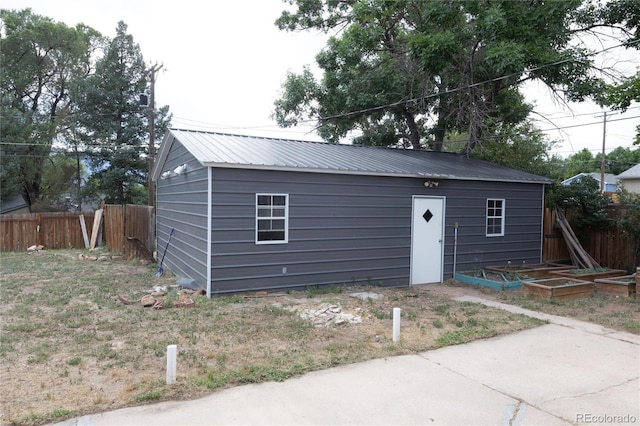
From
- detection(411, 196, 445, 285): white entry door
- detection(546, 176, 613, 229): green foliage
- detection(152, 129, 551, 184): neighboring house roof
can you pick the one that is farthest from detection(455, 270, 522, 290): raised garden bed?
detection(546, 176, 613, 229): green foliage

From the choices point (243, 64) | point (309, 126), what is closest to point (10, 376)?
point (309, 126)

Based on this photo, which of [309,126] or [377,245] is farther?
[309,126]

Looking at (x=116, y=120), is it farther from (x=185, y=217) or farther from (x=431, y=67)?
(x=431, y=67)

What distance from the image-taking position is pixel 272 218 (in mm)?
8312

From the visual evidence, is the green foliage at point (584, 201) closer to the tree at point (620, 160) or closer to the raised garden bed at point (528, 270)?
the raised garden bed at point (528, 270)

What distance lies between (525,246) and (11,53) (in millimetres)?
28991

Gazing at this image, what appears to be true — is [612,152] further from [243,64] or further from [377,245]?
[377,245]

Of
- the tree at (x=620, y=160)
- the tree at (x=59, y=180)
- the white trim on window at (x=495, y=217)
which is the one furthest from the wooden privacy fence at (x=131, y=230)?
the tree at (x=620, y=160)

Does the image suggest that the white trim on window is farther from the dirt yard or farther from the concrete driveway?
the concrete driveway

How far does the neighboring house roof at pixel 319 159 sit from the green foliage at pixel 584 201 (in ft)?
1.73

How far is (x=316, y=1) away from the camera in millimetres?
17625
